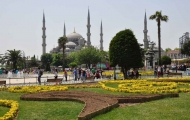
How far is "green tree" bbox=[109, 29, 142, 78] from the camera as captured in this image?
74.0 feet

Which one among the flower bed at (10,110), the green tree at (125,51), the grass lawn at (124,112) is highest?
the green tree at (125,51)

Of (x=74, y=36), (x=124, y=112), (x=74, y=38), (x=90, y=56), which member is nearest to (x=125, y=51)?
(x=124, y=112)

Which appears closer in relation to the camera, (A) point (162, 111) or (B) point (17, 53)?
(A) point (162, 111)

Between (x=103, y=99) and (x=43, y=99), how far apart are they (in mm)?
2657

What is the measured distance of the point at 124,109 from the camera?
8.80 m

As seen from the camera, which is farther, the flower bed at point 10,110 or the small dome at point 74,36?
the small dome at point 74,36

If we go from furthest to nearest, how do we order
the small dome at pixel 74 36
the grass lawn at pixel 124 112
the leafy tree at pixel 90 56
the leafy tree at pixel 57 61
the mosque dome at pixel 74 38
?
the small dome at pixel 74 36, the mosque dome at pixel 74 38, the leafy tree at pixel 57 61, the leafy tree at pixel 90 56, the grass lawn at pixel 124 112

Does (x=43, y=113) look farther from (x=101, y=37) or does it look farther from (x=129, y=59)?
(x=101, y=37)

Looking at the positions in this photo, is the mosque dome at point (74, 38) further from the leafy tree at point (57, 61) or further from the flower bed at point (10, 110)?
the flower bed at point (10, 110)

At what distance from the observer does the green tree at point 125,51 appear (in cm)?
2256

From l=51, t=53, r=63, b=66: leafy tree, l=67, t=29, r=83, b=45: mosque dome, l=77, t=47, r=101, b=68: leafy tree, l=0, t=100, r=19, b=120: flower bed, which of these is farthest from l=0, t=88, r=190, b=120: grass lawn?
l=67, t=29, r=83, b=45: mosque dome

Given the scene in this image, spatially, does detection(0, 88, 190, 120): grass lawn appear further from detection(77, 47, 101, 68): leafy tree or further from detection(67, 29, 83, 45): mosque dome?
detection(67, 29, 83, 45): mosque dome

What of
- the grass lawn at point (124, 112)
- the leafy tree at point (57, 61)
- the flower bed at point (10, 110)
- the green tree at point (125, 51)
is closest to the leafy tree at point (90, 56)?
the leafy tree at point (57, 61)

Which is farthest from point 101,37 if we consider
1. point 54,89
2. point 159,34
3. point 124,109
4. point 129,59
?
point 124,109
